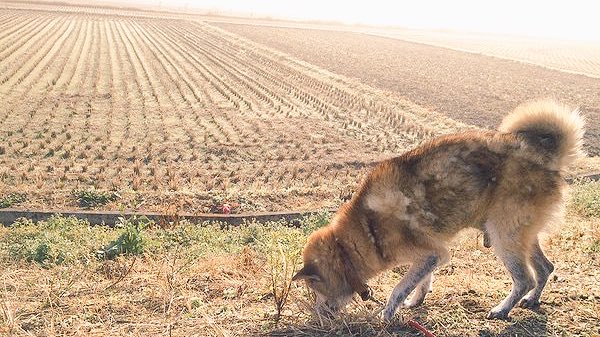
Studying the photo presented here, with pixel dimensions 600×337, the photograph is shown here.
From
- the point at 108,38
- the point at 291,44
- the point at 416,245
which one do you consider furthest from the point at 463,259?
the point at 291,44

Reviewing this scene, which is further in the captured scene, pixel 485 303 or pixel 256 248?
pixel 256 248

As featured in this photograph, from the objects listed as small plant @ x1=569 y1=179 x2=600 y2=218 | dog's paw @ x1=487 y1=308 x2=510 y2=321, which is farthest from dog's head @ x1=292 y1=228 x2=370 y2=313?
small plant @ x1=569 y1=179 x2=600 y2=218

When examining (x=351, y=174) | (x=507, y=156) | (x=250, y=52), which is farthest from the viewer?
(x=250, y=52)

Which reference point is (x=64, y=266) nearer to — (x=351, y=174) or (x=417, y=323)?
(x=417, y=323)

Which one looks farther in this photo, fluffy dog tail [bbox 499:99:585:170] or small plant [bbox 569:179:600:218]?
small plant [bbox 569:179:600:218]

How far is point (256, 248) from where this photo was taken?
24.9ft

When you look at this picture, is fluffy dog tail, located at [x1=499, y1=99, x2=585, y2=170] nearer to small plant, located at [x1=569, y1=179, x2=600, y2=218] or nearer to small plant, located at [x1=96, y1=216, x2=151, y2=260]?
small plant, located at [x1=569, y1=179, x2=600, y2=218]

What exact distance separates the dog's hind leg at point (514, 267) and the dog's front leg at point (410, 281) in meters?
0.58

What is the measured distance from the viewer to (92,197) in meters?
11.7

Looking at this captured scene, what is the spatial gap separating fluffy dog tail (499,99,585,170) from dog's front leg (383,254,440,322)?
1371mm

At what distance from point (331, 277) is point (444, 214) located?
3.71 feet

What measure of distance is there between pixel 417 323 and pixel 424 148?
1.54 m

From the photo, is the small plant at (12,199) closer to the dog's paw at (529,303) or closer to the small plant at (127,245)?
the small plant at (127,245)

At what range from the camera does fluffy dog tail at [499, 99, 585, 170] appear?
177 inches
